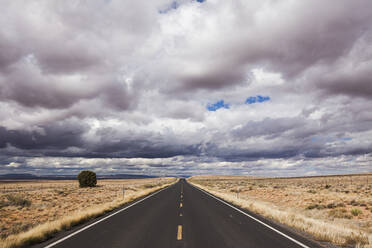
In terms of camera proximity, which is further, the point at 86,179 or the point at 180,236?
the point at 86,179

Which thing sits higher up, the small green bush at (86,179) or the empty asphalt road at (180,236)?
the empty asphalt road at (180,236)

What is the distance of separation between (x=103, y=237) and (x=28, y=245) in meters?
2.19

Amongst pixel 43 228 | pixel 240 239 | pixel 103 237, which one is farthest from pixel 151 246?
pixel 43 228

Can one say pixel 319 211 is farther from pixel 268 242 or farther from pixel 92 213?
pixel 92 213

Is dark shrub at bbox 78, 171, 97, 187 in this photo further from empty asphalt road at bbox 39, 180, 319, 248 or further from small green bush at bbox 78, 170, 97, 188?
empty asphalt road at bbox 39, 180, 319, 248

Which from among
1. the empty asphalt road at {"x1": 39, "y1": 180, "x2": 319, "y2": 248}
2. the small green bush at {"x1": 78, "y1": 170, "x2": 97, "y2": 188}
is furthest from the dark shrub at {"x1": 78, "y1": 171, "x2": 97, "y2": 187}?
the empty asphalt road at {"x1": 39, "y1": 180, "x2": 319, "y2": 248}

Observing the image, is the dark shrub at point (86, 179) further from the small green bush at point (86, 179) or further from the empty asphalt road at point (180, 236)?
the empty asphalt road at point (180, 236)

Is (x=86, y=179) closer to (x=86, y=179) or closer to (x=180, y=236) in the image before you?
(x=86, y=179)

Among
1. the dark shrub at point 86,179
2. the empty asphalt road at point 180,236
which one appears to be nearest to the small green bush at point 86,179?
the dark shrub at point 86,179

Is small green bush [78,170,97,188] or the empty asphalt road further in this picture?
small green bush [78,170,97,188]

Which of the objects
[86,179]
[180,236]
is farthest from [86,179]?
[180,236]

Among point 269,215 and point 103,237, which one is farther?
point 269,215

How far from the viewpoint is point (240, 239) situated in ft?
27.1

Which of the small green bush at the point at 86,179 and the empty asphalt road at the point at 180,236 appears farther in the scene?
the small green bush at the point at 86,179
